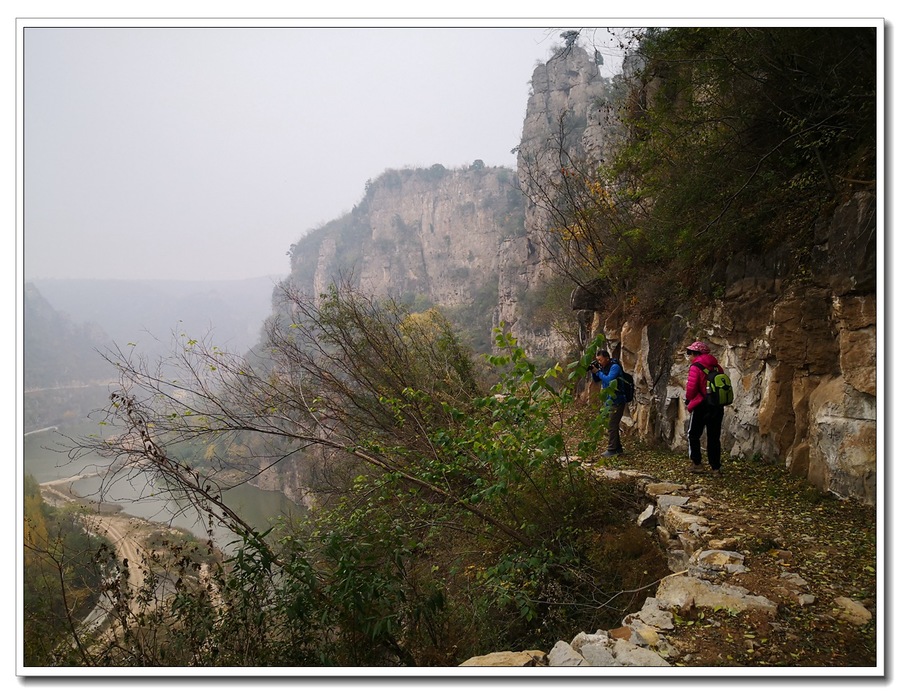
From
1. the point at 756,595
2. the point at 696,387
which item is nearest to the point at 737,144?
the point at 696,387

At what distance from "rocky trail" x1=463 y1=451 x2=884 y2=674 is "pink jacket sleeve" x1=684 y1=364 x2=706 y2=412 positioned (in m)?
0.96

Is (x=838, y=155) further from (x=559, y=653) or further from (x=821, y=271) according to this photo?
(x=559, y=653)

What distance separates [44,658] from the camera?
290 centimetres

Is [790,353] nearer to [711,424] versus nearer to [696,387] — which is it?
[696,387]

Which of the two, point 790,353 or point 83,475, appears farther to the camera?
point 790,353

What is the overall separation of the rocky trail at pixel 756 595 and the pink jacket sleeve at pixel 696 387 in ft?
3.14

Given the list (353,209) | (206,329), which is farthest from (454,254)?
(206,329)

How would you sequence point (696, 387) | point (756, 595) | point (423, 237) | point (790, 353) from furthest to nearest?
point (423, 237)
point (696, 387)
point (790, 353)
point (756, 595)

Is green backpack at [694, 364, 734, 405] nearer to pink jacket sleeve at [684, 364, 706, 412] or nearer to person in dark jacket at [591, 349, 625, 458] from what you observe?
pink jacket sleeve at [684, 364, 706, 412]

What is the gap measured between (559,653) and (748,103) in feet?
16.6

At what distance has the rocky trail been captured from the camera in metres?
2.32

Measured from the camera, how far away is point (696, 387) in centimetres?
447

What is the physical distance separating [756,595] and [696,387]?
221 centimetres

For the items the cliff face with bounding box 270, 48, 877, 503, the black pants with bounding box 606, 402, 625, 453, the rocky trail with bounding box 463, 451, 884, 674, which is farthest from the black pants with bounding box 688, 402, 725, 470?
the black pants with bounding box 606, 402, 625, 453
